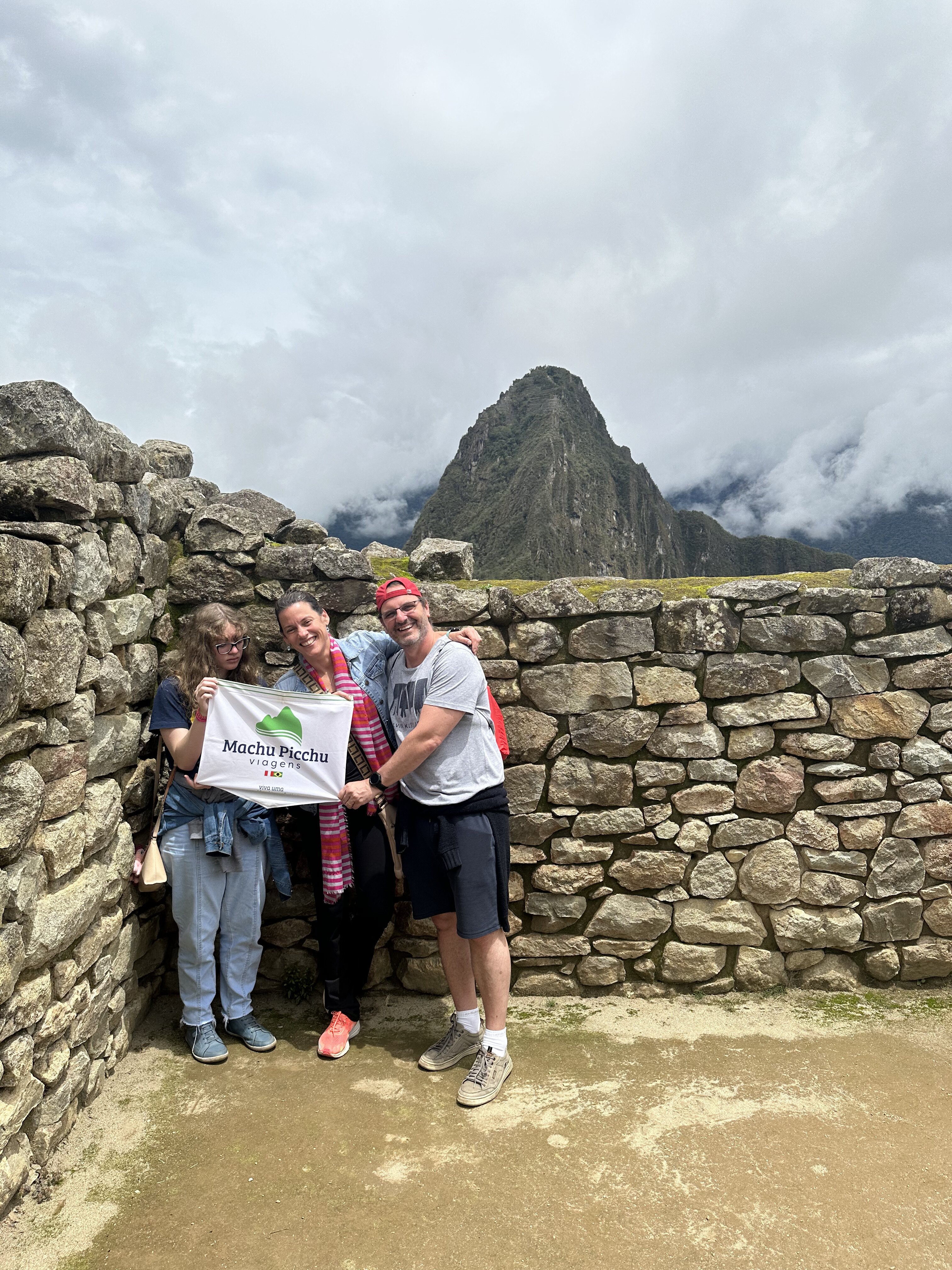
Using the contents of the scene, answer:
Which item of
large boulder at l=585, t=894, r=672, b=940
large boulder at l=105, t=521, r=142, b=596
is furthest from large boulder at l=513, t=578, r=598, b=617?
large boulder at l=105, t=521, r=142, b=596

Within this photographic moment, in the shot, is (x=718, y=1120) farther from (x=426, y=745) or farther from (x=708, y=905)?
(x=426, y=745)

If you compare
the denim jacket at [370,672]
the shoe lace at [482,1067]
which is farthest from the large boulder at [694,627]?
the shoe lace at [482,1067]

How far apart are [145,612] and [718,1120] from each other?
12.6ft

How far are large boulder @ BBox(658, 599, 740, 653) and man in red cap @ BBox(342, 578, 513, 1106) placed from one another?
1356 mm

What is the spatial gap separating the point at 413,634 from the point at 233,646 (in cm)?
98

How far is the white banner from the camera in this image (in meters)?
3.69

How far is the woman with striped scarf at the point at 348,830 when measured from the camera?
389 centimetres

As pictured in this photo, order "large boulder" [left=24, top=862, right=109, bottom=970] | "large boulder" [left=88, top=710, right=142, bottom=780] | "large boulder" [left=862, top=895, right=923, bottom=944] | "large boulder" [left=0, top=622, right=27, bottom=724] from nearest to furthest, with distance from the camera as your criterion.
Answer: "large boulder" [left=0, top=622, right=27, bottom=724] → "large boulder" [left=24, top=862, right=109, bottom=970] → "large boulder" [left=88, top=710, right=142, bottom=780] → "large boulder" [left=862, top=895, right=923, bottom=944]

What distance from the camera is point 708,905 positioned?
14.9 ft

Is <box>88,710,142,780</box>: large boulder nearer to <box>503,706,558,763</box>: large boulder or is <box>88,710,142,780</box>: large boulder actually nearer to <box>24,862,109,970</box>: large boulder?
<box>24,862,109,970</box>: large boulder

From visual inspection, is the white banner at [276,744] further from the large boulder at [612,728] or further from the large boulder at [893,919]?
the large boulder at [893,919]

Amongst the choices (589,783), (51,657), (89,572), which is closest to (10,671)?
(51,657)

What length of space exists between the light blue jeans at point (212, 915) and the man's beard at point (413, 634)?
1.37 meters

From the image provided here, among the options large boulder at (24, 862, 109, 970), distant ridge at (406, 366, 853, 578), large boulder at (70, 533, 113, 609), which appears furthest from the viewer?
distant ridge at (406, 366, 853, 578)
